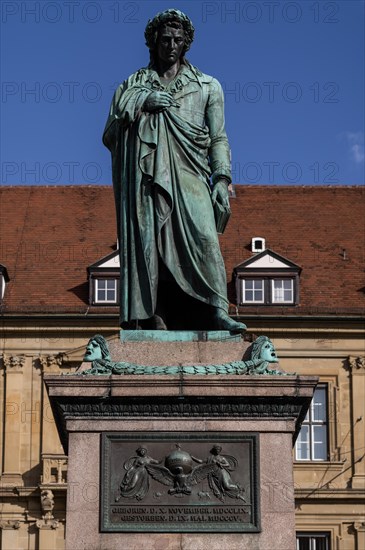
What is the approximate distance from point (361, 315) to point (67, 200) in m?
10.4

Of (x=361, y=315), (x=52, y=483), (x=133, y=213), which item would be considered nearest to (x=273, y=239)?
(x=361, y=315)

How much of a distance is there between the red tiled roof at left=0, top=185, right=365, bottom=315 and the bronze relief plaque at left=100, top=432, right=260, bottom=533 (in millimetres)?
30304

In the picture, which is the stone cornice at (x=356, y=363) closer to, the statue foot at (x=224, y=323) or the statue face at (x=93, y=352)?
the statue foot at (x=224, y=323)

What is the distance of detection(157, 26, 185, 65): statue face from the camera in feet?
39.6

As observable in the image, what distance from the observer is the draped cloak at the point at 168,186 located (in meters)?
11.5

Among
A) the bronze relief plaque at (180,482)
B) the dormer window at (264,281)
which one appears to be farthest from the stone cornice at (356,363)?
the bronze relief plaque at (180,482)

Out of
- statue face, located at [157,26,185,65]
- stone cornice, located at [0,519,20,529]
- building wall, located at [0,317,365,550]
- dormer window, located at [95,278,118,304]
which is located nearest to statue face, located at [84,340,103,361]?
statue face, located at [157,26,185,65]

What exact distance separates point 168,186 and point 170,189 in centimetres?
3

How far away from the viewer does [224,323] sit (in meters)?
11.3

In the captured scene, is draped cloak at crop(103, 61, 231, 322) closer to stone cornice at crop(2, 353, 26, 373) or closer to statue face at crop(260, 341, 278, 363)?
statue face at crop(260, 341, 278, 363)

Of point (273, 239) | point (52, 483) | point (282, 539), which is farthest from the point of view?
point (273, 239)

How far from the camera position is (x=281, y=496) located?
10.4m

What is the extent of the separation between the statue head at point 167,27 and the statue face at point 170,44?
2cm

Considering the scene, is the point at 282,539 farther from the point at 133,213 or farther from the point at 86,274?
the point at 86,274
